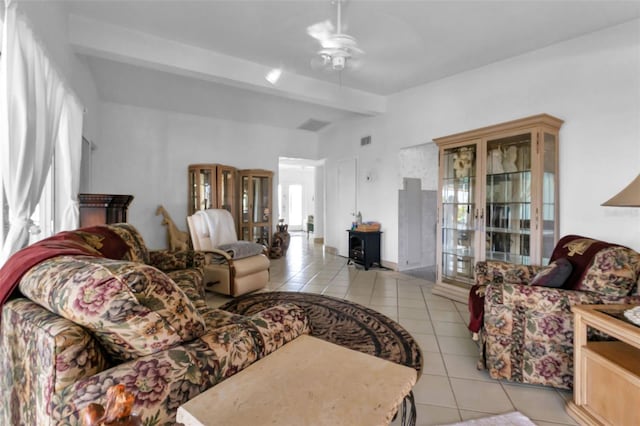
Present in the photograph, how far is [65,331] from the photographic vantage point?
0.86m

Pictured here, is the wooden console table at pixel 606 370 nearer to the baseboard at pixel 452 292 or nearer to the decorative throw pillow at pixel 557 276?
the decorative throw pillow at pixel 557 276

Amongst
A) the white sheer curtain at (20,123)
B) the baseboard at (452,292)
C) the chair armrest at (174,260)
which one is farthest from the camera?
the baseboard at (452,292)

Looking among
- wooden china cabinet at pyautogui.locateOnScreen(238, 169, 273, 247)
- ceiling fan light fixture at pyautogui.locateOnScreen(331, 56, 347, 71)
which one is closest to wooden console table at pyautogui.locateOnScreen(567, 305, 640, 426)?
ceiling fan light fixture at pyautogui.locateOnScreen(331, 56, 347, 71)

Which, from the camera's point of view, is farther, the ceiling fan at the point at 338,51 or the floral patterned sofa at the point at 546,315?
the ceiling fan at the point at 338,51

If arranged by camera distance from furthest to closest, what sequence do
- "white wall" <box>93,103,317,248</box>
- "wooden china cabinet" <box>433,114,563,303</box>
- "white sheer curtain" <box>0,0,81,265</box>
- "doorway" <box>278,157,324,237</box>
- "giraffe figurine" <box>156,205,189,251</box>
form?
"doorway" <box>278,157,324,237</box>, "giraffe figurine" <box>156,205,189,251</box>, "white wall" <box>93,103,317,248</box>, "wooden china cabinet" <box>433,114,563,303</box>, "white sheer curtain" <box>0,0,81,265</box>

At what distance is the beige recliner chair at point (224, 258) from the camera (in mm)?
3576

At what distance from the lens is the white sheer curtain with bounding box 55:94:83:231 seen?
277cm

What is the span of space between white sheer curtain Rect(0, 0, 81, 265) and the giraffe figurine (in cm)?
336

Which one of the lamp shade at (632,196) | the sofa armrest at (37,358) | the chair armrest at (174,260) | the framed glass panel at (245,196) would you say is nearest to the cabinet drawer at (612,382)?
the lamp shade at (632,196)

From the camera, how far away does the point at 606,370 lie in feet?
5.06

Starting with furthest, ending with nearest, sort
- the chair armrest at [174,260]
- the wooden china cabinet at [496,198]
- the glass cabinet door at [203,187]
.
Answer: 1. the glass cabinet door at [203,187]
2. the wooden china cabinet at [496,198]
3. the chair armrest at [174,260]

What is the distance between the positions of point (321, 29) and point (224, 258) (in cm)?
276

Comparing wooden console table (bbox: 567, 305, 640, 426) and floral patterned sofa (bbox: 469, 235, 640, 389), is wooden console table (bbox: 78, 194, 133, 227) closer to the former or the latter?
floral patterned sofa (bbox: 469, 235, 640, 389)

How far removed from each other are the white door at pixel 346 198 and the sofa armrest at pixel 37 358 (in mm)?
5271
